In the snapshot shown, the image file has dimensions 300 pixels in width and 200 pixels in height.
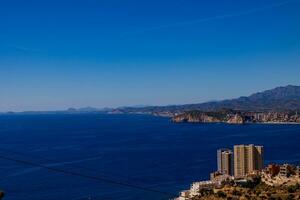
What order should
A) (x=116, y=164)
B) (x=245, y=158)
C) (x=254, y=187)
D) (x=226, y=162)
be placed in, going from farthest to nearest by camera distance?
1. (x=116, y=164)
2. (x=245, y=158)
3. (x=226, y=162)
4. (x=254, y=187)

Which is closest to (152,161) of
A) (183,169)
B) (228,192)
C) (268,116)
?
(183,169)

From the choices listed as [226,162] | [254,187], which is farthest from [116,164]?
[254,187]

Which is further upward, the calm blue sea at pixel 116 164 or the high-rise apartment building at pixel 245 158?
the high-rise apartment building at pixel 245 158

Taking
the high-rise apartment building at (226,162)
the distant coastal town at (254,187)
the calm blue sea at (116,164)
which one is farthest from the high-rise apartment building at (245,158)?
the distant coastal town at (254,187)

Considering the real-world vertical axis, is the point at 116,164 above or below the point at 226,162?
below

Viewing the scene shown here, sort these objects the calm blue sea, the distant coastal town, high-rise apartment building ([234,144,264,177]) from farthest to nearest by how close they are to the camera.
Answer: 1. high-rise apartment building ([234,144,264,177])
2. the calm blue sea
3. the distant coastal town

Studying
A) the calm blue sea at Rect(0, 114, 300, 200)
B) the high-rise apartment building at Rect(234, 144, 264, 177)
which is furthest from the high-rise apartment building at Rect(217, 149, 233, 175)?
the calm blue sea at Rect(0, 114, 300, 200)

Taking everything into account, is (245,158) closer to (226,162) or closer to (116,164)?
(226,162)

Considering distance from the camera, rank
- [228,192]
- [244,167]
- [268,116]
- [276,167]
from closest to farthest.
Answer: [228,192] → [276,167] → [244,167] → [268,116]

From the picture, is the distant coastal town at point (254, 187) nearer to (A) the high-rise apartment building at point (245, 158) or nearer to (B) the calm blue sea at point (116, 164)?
(B) the calm blue sea at point (116, 164)

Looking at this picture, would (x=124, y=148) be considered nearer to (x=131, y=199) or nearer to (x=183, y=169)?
(x=183, y=169)

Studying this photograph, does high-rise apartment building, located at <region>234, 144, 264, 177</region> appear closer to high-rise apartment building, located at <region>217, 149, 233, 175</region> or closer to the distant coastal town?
high-rise apartment building, located at <region>217, 149, 233, 175</region>
